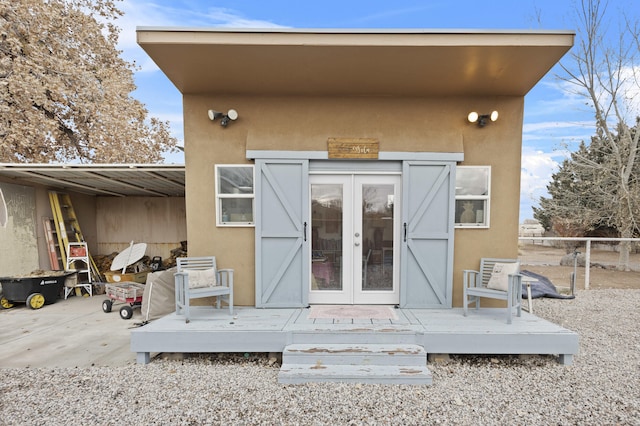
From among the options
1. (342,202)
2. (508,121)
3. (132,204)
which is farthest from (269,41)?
(132,204)

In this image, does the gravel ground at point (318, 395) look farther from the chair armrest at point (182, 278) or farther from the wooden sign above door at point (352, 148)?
the wooden sign above door at point (352, 148)

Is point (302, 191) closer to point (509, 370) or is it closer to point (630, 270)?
point (509, 370)

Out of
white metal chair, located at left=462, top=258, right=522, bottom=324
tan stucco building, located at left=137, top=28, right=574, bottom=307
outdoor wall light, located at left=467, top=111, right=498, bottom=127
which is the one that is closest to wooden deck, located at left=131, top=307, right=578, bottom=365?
white metal chair, located at left=462, top=258, right=522, bottom=324

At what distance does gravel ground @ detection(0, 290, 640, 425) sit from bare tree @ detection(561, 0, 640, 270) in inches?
377

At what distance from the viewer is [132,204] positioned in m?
7.65

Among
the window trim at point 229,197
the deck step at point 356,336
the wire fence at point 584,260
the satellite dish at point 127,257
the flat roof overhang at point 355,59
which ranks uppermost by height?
the flat roof overhang at point 355,59

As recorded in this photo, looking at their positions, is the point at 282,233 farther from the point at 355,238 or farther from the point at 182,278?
the point at 182,278

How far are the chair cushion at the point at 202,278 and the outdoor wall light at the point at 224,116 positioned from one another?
76.6 inches

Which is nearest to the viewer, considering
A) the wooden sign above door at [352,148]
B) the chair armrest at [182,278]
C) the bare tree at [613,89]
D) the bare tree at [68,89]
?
the chair armrest at [182,278]

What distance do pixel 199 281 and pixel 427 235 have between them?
303cm

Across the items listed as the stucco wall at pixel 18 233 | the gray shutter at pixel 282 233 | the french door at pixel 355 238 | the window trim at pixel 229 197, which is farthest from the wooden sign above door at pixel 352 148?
the stucco wall at pixel 18 233

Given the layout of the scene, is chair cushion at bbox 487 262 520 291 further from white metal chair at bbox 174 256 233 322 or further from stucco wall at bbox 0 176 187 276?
stucco wall at bbox 0 176 187 276

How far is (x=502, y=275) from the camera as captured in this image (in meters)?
3.57

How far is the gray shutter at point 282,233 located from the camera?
400 cm
